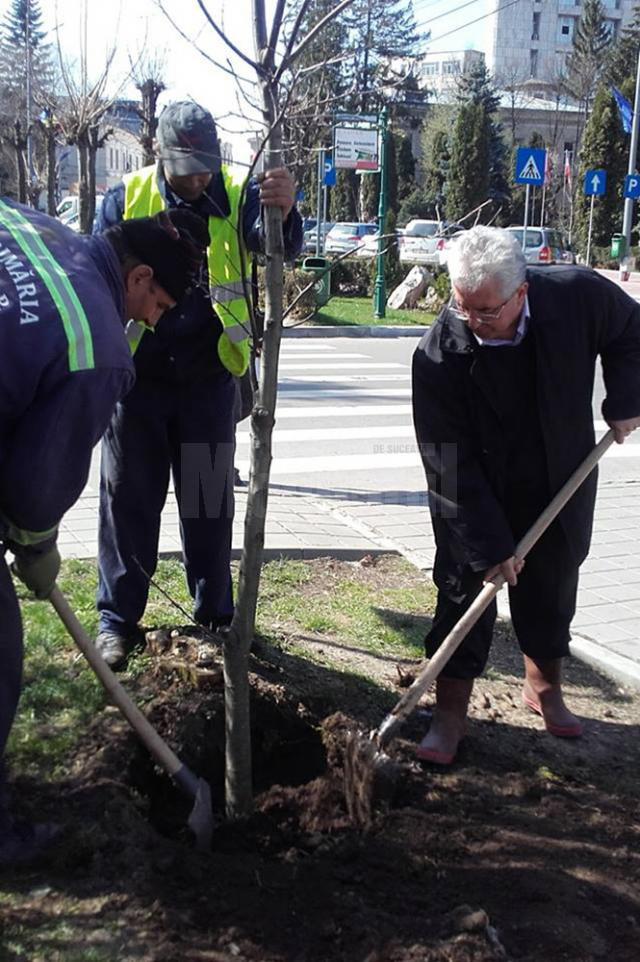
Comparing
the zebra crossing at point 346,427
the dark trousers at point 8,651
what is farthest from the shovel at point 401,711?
the zebra crossing at point 346,427

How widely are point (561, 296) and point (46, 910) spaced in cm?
232

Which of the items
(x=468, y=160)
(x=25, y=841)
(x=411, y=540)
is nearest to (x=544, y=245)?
(x=468, y=160)

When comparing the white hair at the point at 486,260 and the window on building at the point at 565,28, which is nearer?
the white hair at the point at 486,260

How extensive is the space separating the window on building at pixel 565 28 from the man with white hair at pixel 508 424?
325 feet

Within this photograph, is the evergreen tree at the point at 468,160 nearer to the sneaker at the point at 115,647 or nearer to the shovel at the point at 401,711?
the sneaker at the point at 115,647

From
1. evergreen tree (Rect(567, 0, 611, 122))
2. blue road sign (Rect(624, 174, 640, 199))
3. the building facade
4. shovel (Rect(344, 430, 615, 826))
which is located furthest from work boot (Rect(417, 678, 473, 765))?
the building facade

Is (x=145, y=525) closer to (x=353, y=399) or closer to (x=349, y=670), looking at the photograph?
(x=349, y=670)

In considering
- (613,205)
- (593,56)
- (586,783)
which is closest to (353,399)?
(586,783)

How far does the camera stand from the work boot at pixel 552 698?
3.80m

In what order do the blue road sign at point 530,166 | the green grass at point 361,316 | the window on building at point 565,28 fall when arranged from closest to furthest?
1. the green grass at point 361,316
2. the blue road sign at point 530,166
3. the window on building at point 565,28

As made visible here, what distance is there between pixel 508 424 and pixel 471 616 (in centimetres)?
63

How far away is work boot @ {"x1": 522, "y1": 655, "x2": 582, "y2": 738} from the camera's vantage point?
12.5 feet

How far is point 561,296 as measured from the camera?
3.41m

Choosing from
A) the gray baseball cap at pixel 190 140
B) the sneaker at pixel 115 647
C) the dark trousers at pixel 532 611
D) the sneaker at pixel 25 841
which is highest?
the gray baseball cap at pixel 190 140
